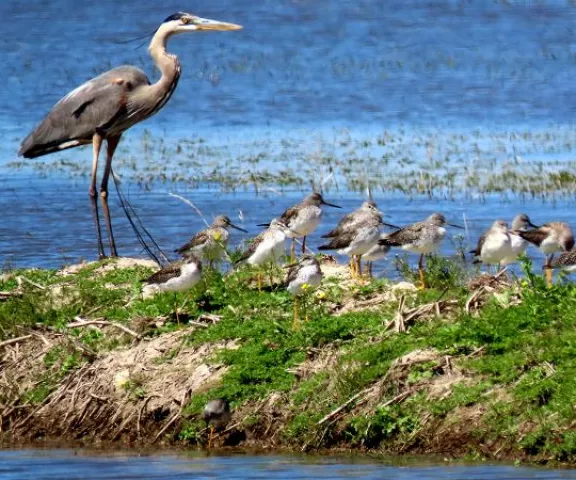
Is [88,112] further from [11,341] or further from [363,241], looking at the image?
[11,341]

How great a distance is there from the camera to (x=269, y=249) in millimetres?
12773

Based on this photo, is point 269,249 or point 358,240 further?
point 358,240

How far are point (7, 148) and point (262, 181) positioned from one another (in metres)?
5.56

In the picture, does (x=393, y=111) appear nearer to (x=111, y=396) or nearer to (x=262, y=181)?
(x=262, y=181)

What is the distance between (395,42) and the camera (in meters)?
37.3

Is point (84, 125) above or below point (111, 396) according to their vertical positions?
above

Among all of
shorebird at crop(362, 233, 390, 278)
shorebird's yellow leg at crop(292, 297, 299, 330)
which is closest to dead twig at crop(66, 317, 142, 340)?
shorebird's yellow leg at crop(292, 297, 299, 330)

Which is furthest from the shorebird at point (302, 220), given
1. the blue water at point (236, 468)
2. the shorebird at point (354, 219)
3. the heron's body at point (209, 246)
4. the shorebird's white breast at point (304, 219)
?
the blue water at point (236, 468)

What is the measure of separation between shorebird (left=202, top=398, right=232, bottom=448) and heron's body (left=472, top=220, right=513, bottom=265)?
11.0 feet

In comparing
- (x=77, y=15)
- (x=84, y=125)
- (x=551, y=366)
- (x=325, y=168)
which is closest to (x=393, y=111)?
(x=325, y=168)

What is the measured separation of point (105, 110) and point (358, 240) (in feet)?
11.8

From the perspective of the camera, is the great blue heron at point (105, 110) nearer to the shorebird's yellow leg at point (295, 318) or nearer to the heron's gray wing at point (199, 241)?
the heron's gray wing at point (199, 241)

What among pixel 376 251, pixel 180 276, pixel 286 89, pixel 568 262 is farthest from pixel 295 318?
pixel 286 89

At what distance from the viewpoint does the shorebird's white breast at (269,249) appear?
12.8m
